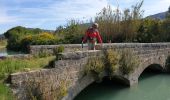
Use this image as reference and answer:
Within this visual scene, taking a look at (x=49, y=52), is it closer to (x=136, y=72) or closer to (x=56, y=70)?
(x=56, y=70)

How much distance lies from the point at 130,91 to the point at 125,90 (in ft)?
0.78

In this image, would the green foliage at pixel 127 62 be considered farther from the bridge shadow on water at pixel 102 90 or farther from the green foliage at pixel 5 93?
the green foliage at pixel 5 93

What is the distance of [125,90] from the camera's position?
13.6m

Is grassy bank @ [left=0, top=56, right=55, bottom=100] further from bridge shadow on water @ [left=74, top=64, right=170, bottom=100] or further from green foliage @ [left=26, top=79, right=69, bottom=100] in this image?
bridge shadow on water @ [left=74, top=64, right=170, bottom=100]

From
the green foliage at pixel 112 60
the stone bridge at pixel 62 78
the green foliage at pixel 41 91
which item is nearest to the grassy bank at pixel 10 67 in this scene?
the stone bridge at pixel 62 78

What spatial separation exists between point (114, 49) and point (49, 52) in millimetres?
2547

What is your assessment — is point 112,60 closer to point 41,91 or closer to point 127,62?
point 127,62

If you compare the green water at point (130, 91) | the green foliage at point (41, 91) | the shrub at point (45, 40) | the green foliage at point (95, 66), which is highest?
the shrub at point (45, 40)

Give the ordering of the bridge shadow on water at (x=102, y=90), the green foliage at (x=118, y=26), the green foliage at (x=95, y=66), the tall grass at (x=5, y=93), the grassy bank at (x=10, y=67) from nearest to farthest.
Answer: the tall grass at (x=5, y=93), the grassy bank at (x=10, y=67), the green foliage at (x=95, y=66), the bridge shadow on water at (x=102, y=90), the green foliage at (x=118, y=26)

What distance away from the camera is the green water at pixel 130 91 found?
501 inches

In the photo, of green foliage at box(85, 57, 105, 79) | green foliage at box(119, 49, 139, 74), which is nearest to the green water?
green foliage at box(119, 49, 139, 74)

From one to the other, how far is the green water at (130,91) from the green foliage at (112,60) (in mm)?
1175

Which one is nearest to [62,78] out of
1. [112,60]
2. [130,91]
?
[112,60]

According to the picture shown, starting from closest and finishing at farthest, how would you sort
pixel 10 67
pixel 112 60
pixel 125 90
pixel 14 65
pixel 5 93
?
pixel 5 93
pixel 10 67
pixel 14 65
pixel 112 60
pixel 125 90
